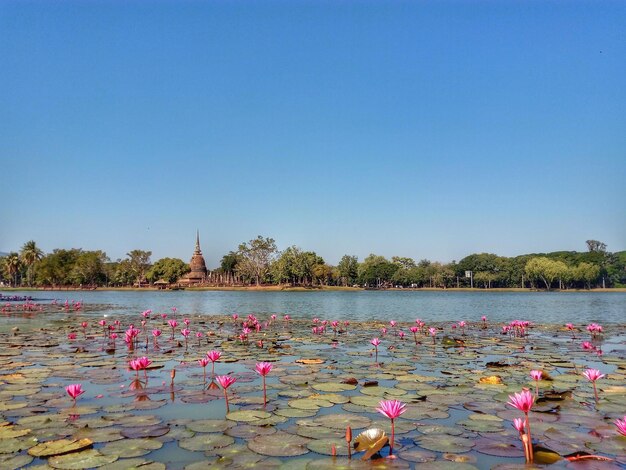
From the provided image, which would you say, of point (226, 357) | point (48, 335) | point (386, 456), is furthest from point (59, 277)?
point (386, 456)

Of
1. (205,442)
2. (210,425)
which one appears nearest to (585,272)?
(210,425)

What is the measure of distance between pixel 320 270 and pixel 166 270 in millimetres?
34472

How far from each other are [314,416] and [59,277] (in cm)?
10788

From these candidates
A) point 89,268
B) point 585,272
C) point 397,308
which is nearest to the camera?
point 397,308

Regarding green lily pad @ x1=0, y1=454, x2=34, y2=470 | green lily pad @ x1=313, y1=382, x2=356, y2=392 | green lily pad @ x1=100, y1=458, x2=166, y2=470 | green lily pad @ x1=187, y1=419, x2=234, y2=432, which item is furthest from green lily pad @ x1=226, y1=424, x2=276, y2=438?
green lily pad @ x1=313, y1=382, x2=356, y2=392

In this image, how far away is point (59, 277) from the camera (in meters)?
97.9

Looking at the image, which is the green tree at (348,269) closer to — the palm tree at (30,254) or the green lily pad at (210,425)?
the palm tree at (30,254)

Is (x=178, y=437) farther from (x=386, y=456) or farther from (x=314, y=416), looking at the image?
(x=386, y=456)

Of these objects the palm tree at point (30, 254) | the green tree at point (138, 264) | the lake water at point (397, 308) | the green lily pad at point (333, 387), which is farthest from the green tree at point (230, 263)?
the green lily pad at point (333, 387)

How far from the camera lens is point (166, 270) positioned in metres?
101

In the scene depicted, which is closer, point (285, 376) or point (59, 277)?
point (285, 376)

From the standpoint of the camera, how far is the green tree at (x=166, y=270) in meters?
101

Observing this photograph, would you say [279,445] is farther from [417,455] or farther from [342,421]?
[417,455]

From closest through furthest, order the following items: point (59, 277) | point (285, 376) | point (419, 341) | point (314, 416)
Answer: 1. point (314, 416)
2. point (285, 376)
3. point (419, 341)
4. point (59, 277)
